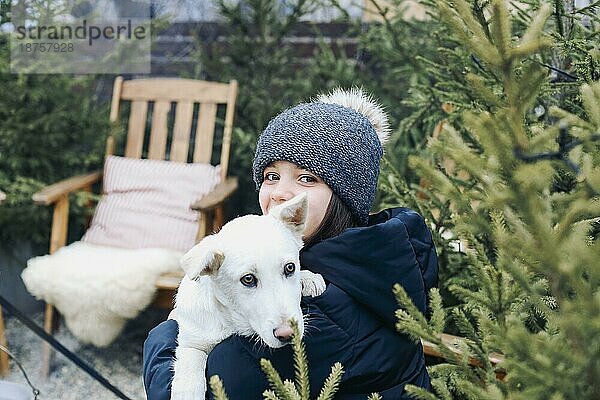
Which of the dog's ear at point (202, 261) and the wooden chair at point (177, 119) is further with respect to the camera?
the wooden chair at point (177, 119)

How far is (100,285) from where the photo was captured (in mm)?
3055

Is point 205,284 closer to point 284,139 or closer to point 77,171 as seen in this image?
point 284,139

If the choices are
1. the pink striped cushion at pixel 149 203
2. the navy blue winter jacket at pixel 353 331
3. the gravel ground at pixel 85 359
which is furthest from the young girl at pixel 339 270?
the pink striped cushion at pixel 149 203

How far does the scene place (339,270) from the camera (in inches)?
49.4

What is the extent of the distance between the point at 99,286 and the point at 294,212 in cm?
208

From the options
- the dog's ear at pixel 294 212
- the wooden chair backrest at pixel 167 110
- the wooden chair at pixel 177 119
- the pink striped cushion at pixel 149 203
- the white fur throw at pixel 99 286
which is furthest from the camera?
the wooden chair backrest at pixel 167 110

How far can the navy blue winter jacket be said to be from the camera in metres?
1.20

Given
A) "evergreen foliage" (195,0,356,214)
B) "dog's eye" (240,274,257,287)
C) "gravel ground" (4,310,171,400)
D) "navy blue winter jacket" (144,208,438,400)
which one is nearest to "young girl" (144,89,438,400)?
"navy blue winter jacket" (144,208,438,400)

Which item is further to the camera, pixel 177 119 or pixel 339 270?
pixel 177 119

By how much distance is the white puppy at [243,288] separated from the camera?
1.14 meters

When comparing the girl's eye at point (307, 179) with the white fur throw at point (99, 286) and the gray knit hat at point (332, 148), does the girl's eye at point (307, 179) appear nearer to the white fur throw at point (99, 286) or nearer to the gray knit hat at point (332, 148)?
the gray knit hat at point (332, 148)

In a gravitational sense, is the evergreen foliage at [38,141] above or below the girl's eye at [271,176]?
below

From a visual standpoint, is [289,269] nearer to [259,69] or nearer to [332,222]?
[332,222]

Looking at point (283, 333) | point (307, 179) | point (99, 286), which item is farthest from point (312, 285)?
point (99, 286)
